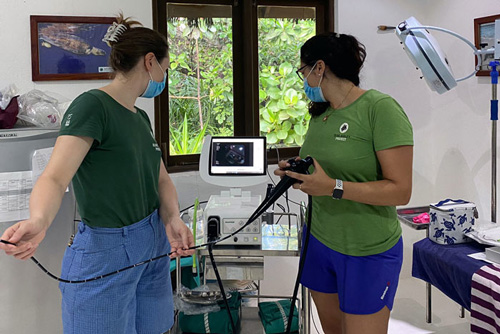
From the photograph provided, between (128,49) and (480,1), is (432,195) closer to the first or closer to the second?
(480,1)

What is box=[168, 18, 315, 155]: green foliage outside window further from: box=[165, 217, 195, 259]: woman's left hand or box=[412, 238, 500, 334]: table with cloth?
box=[165, 217, 195, 259]: woman's left hand

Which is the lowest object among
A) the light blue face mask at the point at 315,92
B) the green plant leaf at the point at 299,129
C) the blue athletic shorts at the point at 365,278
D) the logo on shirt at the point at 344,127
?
the blue athletic shorts at the point at 365,278

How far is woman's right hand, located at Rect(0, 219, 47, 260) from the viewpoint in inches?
41.1

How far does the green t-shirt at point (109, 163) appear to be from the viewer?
1.33 meters

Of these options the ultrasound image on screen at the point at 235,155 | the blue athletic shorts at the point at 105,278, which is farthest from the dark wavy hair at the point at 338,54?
the blue athletic shorts at the point at 105,278

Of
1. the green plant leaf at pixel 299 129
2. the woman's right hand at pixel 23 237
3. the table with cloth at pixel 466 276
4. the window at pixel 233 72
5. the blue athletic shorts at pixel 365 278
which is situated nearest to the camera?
the woman's right hand at pixel 23 237

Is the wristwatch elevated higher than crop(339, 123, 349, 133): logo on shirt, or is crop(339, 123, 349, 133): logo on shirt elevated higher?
crop(339, 123, 349, 133): logo on shirt

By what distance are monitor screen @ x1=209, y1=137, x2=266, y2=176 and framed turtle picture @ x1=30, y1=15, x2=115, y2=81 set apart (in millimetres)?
796

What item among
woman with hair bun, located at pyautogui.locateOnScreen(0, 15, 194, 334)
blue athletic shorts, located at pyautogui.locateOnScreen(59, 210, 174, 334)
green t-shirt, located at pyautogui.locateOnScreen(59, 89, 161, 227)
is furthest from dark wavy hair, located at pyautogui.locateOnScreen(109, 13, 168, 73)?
blue athletic shorts, located at pyautogui.locateOnScreen(59, 210, 174, 334)

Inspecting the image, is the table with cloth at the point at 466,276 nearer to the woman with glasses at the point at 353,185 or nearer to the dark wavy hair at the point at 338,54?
the woman with glasses at the point at 353,185

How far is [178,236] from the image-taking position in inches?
62.9

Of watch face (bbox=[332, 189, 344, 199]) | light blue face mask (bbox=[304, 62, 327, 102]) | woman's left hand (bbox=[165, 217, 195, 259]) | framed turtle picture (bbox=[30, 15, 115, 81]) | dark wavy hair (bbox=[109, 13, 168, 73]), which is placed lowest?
woman's left hand (bbox=[165, 217, 195, 259])

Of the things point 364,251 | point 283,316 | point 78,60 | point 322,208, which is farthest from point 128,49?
point 283,316

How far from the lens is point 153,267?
154 cm
